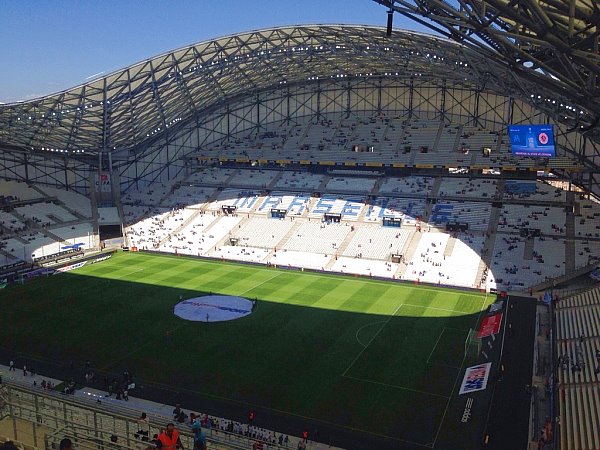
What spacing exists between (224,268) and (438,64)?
30732 millimetres

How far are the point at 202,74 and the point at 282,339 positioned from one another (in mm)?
37939

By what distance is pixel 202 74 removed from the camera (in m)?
61.4

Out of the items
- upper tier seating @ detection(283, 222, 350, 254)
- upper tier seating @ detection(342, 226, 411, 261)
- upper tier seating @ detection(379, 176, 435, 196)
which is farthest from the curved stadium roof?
upper tier seating @ detection(283, 222, 350, 254)

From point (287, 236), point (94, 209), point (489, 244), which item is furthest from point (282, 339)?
point (94, 209)

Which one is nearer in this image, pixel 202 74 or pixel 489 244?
pixel 489 244

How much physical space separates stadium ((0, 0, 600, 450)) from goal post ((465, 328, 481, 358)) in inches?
14.7

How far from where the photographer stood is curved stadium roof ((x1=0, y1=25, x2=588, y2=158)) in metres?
50.4

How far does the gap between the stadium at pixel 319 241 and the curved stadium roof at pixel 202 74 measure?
14.7 inches

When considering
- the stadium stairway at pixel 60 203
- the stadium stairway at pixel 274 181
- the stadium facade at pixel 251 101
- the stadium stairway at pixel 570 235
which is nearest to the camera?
the stadium stairway at pixel 570 235

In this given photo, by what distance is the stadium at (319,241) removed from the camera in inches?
917

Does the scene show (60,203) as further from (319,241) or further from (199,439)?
(199,439)

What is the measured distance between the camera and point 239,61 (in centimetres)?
5966

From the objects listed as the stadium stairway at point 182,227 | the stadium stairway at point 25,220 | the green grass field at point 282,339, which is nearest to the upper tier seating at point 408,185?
the green grass field at point 282,339

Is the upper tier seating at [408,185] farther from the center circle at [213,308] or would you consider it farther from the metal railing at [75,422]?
the metal railing at [75,422]
